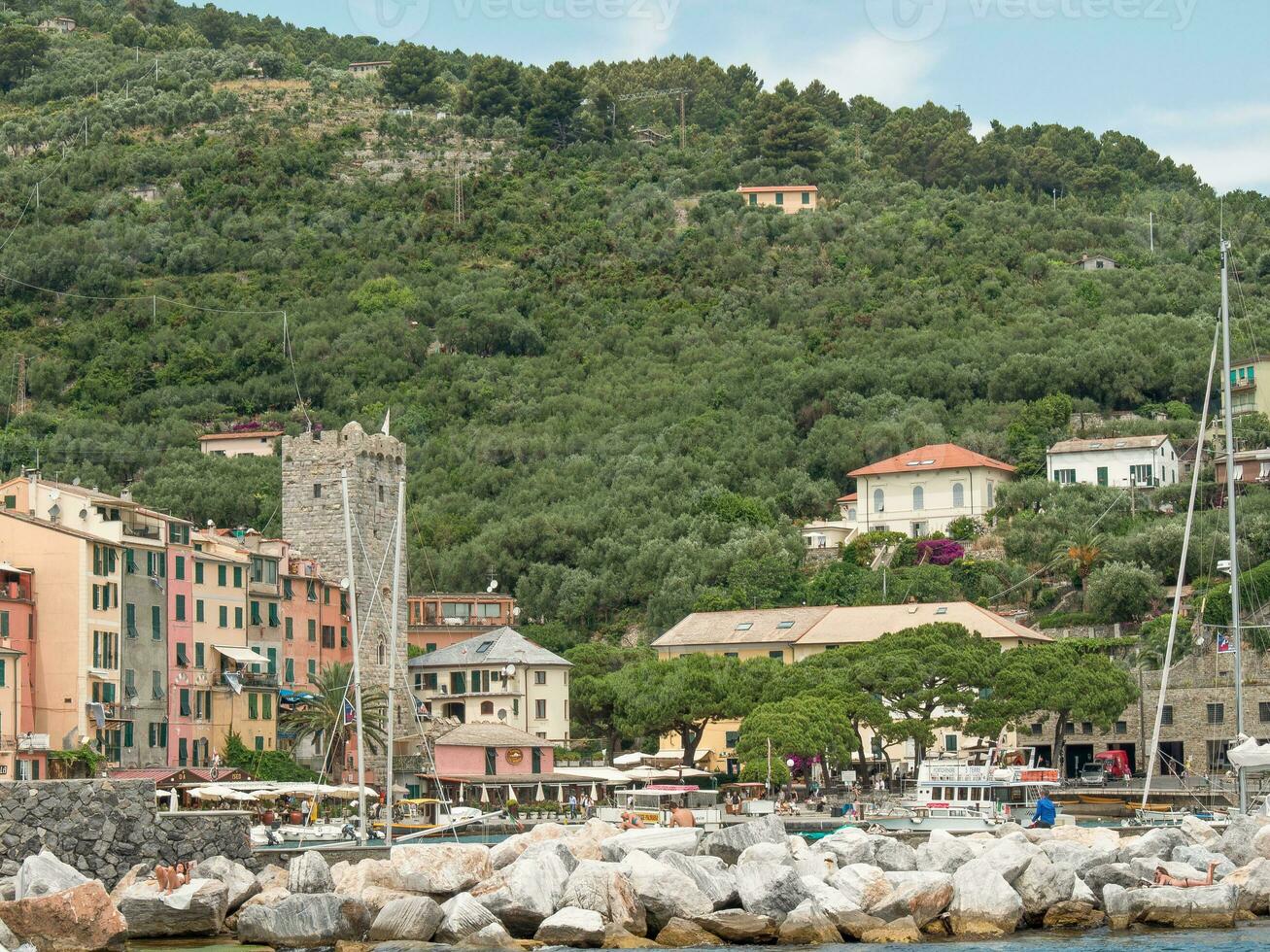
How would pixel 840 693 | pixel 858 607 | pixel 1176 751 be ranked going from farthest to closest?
1. pixel 858 607
2. pixel 1176 751
3. pixel 840 693

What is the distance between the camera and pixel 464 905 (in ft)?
129

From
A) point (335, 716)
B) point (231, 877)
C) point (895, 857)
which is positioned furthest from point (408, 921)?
point (335, 716)

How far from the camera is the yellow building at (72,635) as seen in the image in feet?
195

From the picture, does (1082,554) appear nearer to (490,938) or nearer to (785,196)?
(490,938)

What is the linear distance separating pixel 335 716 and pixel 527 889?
28301 millimetres

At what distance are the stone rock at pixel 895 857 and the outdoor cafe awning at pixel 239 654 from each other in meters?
27.0

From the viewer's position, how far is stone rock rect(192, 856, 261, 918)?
42.1 meters

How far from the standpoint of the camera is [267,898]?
137 feet

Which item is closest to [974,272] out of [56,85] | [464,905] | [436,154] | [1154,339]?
[1154,339]

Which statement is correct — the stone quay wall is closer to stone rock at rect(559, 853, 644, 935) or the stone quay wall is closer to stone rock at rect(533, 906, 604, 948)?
stone rock at rect(559, 853, 644, 935)

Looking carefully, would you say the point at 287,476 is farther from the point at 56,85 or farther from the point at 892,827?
the point at 56,85

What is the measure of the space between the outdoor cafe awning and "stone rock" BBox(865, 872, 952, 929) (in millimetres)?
30745

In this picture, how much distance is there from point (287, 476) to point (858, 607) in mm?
25231

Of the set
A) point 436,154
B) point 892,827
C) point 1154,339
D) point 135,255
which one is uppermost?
point 436,154
